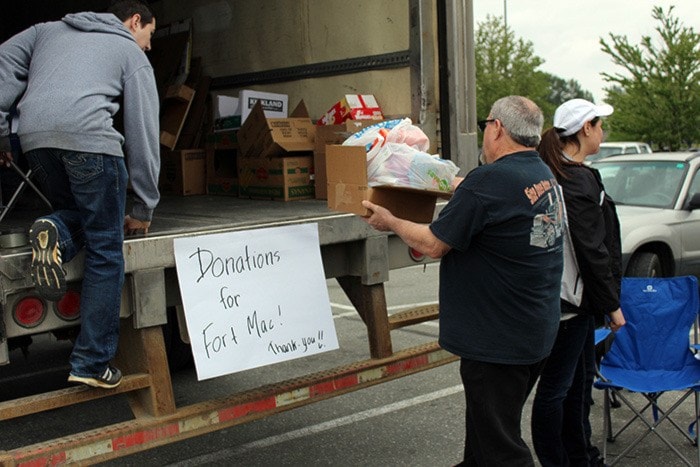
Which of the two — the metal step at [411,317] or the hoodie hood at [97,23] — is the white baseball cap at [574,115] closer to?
the metal step at [411,317]

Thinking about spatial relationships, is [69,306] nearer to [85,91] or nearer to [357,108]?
[85,91]

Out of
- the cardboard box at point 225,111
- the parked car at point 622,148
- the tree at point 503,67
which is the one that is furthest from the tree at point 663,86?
the cardboard box at point 225,111

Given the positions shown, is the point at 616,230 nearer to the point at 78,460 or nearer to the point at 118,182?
the point at 118,182

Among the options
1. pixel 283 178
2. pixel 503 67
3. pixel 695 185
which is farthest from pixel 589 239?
pixel 503 67

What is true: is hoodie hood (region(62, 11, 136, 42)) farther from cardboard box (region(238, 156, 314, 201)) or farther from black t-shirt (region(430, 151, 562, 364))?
cardboard box (region(238, 156, 314, 201))

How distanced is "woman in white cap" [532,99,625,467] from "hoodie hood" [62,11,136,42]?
1.88 meters

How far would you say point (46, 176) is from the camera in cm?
332

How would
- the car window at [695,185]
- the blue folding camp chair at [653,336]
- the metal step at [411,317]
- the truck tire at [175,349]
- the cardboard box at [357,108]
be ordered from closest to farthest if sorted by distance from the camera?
the metal step at [411,317], the blue folding camp chair at [653,336], the cardboard box at [357,108], the truck tire at [175,349], the car window at [695,185]

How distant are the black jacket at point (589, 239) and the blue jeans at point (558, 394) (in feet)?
0.33

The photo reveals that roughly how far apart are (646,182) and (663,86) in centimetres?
1415

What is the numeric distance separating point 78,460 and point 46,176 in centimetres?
107

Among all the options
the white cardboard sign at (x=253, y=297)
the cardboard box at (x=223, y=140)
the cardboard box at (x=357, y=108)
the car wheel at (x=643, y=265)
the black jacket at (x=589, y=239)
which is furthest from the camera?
the car wheel at (x=643, y=265)

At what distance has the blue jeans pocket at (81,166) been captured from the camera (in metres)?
3.24

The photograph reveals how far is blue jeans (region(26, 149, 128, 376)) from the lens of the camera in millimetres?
3180
